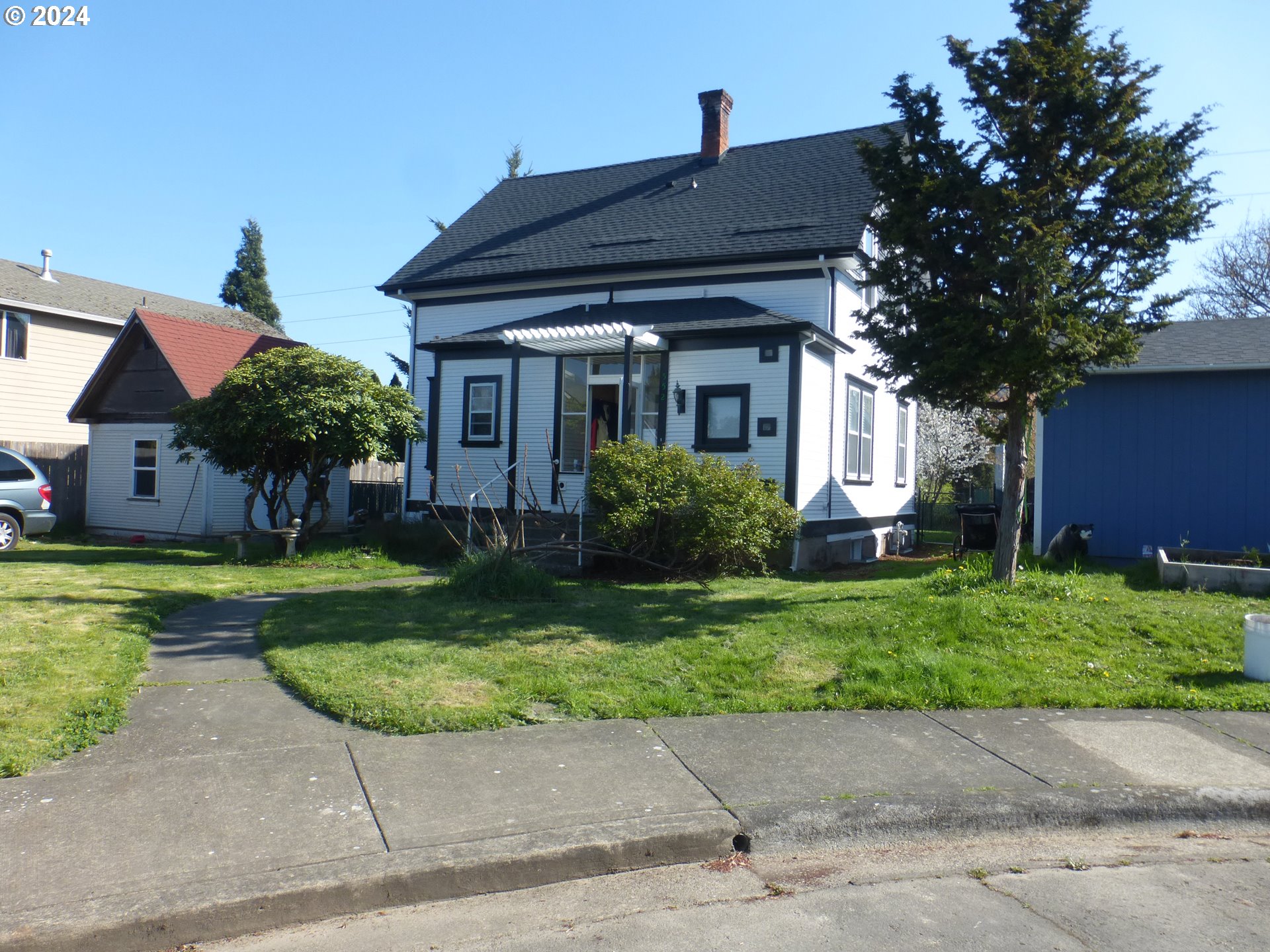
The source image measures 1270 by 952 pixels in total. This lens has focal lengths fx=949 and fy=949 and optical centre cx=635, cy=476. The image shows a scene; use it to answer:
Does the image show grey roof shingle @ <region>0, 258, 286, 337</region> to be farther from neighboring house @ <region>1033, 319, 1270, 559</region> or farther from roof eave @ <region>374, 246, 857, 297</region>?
neighboring house @ <region>1033, 319, 1270, 559</region>

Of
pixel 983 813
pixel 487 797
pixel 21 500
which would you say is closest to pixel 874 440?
pixel 983 813

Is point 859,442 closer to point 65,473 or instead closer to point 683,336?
point 683,336

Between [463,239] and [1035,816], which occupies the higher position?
[463,239]

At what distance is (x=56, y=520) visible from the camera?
21312mm

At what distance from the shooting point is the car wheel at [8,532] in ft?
54.8

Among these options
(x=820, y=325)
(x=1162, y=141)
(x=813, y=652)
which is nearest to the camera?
(x=813, y=652)

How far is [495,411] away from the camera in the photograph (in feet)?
59.5

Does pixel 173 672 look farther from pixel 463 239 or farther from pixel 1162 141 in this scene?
pixel 463 239

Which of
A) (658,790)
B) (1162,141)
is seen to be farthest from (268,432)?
(1162,141)

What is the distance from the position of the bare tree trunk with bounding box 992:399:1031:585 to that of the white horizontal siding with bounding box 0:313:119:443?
23.1 meters

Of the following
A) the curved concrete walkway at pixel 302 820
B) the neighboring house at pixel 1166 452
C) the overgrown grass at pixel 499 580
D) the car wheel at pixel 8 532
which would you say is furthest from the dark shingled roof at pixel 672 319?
the curved concrete walkway at pixel 302 820

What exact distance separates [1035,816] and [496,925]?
295 cm

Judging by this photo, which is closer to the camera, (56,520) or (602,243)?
(602,243)

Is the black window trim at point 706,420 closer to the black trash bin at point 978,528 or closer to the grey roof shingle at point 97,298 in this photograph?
the black trash bin at point 978,528
